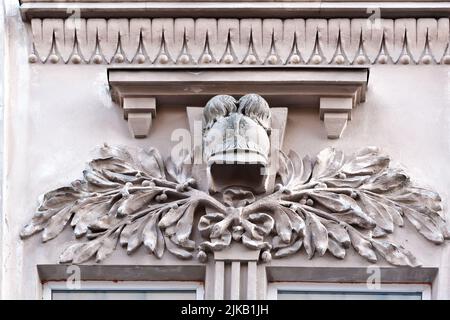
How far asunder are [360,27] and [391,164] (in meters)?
0.90

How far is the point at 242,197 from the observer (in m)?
18.9

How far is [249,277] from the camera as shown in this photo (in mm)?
→ 18703

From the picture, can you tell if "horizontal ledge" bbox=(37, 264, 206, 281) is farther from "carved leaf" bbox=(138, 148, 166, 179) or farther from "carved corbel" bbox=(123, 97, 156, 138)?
"carved corbel" bbox=(123, 97, 156, 138)

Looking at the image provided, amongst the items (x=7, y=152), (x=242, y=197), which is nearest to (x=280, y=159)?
(x=242, y=197)

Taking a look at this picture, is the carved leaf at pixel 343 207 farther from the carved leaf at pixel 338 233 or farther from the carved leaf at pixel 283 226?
the carved leaf at pixel 283 226

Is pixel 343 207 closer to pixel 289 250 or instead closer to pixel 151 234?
pixel 289 250

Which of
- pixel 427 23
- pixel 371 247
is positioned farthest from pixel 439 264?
pixel 427 23

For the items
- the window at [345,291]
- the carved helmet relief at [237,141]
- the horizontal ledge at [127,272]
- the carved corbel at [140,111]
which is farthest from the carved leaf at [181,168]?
the window at [345,291]

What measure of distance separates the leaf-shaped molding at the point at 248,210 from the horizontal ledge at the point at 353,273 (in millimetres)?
71

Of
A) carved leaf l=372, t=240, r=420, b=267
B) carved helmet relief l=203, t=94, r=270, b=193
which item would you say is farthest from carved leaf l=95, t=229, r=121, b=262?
carved leaf l=372, t=240, r=420, b=267

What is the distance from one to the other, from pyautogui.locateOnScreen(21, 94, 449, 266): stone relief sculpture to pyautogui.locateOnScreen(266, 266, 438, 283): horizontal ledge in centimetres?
8

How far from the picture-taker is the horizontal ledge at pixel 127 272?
18844 millimetres

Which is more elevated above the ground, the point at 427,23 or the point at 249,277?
the point at 427,23

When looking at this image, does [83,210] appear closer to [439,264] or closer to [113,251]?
[113,251]
